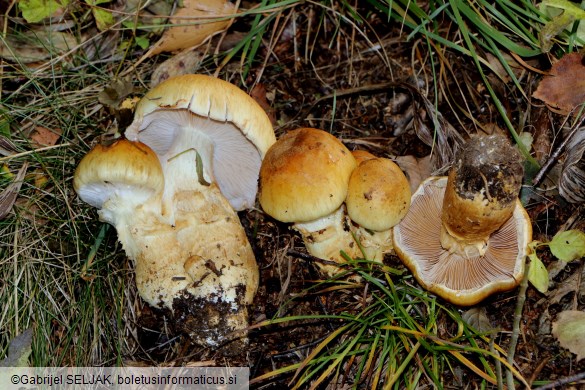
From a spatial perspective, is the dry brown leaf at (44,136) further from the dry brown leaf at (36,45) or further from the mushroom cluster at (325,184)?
the mushroom cluster at (325,184)

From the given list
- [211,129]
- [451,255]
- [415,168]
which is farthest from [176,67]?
[451,255]

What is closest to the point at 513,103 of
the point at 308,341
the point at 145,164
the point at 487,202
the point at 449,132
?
the point at 449,132

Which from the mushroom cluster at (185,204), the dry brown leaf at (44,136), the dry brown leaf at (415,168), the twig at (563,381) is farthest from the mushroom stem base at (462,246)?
the dry brown leaf at (44,136)

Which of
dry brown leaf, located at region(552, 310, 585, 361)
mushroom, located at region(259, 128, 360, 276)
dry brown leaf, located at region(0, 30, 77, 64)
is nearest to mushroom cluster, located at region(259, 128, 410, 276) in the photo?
mushroom, located at region(259, 128, 360, 276)

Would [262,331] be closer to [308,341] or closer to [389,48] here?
[308,341]

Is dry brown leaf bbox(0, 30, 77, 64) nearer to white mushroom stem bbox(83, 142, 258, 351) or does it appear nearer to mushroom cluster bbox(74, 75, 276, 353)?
mushroom cluster bbox(74, 75, 276, 353)
